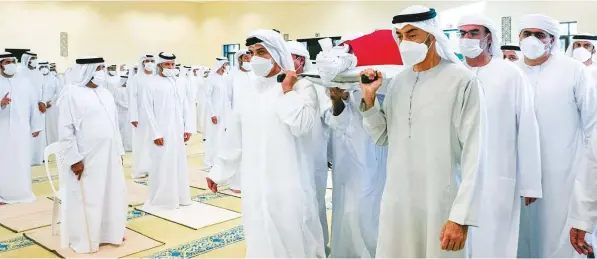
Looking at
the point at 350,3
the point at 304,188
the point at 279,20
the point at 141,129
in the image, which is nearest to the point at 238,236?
the point at 304,188

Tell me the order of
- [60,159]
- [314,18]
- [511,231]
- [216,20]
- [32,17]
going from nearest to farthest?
1. [511,231]
2. [60,159]
3. [32,17]
4. [314,18]
5. [216,20]

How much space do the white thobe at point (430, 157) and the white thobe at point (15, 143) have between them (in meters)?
5.19

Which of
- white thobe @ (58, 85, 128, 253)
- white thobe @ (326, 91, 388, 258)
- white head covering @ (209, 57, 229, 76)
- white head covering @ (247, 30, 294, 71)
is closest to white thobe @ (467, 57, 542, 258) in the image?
white thobe @ (326, 91, 388, 258)

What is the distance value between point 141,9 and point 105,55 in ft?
5.96

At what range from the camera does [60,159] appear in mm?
4102

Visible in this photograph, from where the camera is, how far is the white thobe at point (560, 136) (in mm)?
2984

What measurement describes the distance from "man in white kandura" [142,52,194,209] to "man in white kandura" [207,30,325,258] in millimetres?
2648

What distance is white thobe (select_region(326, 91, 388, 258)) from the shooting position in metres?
3.35

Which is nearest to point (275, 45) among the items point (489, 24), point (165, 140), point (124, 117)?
point (489, 24)

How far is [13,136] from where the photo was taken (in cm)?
619

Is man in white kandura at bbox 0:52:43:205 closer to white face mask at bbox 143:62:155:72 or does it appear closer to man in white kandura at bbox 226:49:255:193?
white face mask at bbox 143:62:155:72

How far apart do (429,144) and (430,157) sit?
5cm

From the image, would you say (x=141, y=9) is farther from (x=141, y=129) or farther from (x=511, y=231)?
(x=511, y=231)

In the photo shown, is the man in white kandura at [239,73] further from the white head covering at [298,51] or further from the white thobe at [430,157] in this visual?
the white thobe at [430,157]
